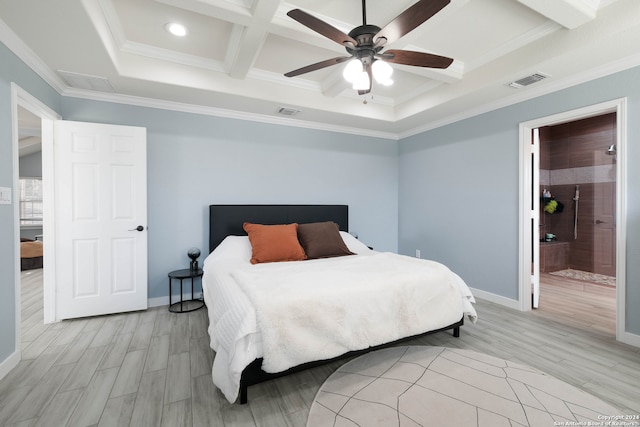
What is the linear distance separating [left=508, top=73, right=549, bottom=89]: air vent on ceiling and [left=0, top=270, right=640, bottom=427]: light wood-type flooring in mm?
2449

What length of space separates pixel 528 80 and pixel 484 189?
1.31 m

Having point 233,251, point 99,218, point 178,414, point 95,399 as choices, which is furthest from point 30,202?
point 178,414

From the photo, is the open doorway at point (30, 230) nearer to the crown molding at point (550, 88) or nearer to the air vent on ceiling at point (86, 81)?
the air vent on ceiling at point (86, 81)

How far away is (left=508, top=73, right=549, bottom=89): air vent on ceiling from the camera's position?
2.87 meters

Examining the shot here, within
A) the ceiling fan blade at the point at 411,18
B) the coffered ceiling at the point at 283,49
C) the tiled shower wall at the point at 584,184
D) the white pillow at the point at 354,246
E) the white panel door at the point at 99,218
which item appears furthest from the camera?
Answer: the tiled shower wall at the point at 584,184

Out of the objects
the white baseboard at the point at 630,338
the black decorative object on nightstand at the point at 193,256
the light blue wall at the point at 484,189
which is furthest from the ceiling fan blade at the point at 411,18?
the white baseboard at the point at 630,338

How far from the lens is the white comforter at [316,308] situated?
5.73 feet

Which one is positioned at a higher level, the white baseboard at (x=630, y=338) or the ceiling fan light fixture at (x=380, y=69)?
the ceiling fan light fixture at (x=380, y=69)

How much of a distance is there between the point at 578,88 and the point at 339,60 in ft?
8.11

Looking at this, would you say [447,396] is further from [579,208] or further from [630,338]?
[579,208]

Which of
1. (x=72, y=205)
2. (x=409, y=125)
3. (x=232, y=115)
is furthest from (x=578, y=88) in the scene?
(x=72, y=205)

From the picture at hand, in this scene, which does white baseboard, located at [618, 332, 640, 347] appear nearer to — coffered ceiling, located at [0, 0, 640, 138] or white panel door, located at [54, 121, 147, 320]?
coffered ceiling, located at [0, 0, 640, 138]

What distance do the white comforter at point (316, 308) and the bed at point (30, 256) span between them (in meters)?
4.82

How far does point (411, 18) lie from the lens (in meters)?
1.72
